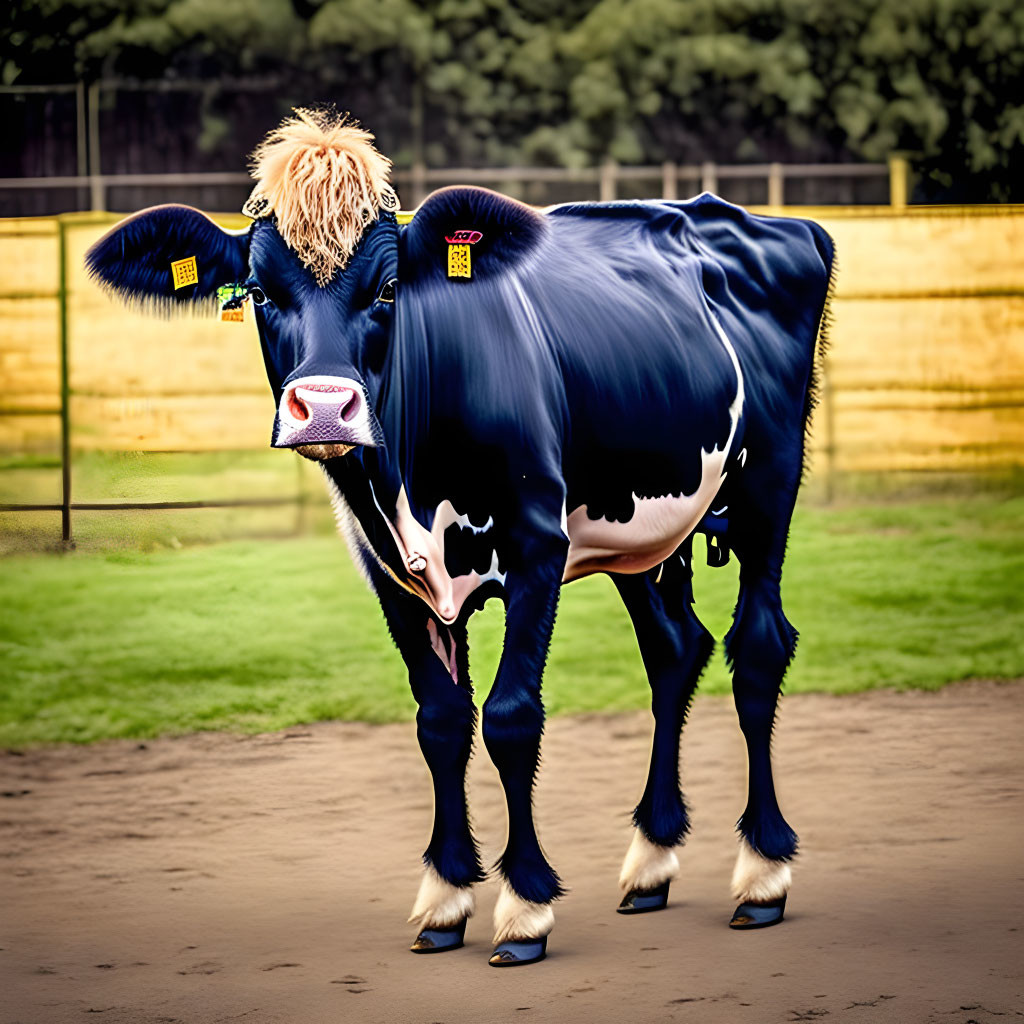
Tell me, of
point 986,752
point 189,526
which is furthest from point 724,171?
point 986,752

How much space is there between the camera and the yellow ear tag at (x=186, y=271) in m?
5.63

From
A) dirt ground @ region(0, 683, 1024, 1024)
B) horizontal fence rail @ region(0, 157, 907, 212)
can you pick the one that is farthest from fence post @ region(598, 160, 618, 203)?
dirt ground @ region(0, 683, 1024, 1024)

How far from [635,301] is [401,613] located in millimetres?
1321

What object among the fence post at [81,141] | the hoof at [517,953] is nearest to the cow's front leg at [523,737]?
the hoof at [517,953]

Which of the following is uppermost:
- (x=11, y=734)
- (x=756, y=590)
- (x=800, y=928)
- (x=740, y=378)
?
(x=740, y=378)

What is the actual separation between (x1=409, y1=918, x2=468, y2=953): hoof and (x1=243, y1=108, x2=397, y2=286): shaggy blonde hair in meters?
2.02

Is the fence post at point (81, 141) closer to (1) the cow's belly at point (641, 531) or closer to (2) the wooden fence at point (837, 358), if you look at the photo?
(2) the wooden fence at point (837, 358)

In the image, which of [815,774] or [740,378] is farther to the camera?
[815,774]

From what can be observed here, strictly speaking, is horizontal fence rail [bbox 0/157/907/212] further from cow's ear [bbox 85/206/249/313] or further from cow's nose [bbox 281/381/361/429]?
cow's nose [bbox 281/381/361/429]

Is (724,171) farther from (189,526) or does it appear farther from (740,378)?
(740,378)

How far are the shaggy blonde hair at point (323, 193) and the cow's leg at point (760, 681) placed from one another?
1.90m

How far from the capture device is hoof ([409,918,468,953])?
5641mm

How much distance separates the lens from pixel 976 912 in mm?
6020

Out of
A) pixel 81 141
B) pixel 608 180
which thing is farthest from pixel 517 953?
pixel 81 141
